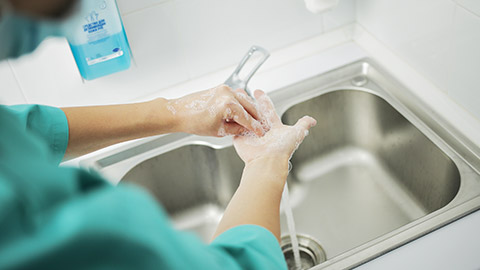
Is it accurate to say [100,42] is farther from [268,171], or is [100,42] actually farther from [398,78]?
[398,78]

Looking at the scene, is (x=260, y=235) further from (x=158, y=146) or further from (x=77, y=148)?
(x=158, y=146)

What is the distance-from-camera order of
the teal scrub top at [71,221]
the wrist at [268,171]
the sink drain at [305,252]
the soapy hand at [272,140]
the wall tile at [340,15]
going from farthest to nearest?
the wall tile at [340,15] < the sink drain at [305,252] < the soapy hand at [272,140] < the wrist at [268,171] < the teal scrub top at [71,221]

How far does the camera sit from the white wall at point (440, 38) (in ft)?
2.95

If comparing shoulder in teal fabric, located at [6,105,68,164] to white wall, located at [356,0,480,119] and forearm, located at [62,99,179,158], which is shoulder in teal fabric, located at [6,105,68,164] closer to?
forearm, located at [62,99,179,158]

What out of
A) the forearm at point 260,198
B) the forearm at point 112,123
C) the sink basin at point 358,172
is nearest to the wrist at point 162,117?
the forearm at point 112,123

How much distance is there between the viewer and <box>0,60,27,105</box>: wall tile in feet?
3.34

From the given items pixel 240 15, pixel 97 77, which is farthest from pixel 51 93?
pixel 240 15

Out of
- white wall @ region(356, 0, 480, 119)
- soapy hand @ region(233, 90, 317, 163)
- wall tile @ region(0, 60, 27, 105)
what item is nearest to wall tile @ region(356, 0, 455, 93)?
white wall @ region(356, 0, 480, 119)

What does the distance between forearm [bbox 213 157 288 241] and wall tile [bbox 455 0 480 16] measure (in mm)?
443

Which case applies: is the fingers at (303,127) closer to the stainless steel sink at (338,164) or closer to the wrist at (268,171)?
the wrist at (268,171)

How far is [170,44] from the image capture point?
1.12 m

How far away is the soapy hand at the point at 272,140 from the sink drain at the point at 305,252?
0.33m

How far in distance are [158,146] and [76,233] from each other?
0.82 metres

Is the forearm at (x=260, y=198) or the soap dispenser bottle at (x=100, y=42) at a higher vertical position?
the soap dispenser bottle at (x=100, y=42)
